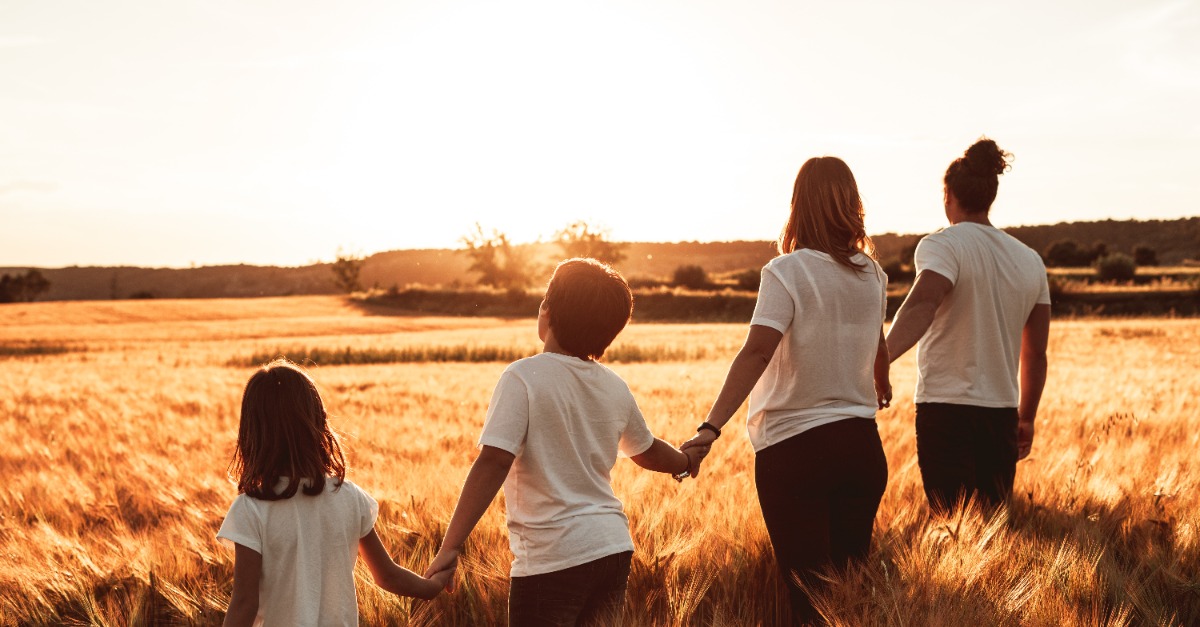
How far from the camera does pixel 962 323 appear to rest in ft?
12.0

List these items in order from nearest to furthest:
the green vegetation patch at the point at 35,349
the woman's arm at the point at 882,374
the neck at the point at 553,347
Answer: the neck at the point at 553,347 → the woman's arm at the point at 882,374 → the green vegetation patch at the point at 35,349

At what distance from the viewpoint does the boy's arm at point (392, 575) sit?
2.44m

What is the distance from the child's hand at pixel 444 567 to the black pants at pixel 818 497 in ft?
3.30

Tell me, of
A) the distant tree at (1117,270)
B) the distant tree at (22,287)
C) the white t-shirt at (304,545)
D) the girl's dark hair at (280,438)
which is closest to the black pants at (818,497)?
the white t-shirt at (304,545)

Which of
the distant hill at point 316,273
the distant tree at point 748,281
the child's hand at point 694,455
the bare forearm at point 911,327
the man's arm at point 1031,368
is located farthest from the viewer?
the distant hill at point 316,273

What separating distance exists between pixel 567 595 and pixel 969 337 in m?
2.11

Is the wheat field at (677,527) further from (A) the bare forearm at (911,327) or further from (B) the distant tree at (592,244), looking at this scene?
(B) the distant tree at (592,244)

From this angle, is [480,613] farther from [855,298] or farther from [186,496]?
[186,496]

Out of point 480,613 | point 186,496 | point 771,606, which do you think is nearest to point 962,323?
point 771,606

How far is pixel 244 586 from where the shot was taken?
2.24 m

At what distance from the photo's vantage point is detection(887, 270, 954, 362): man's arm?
3.53 metres

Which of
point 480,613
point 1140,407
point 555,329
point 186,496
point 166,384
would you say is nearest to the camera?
point 555,329

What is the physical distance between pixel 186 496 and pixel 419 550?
6.42 ft

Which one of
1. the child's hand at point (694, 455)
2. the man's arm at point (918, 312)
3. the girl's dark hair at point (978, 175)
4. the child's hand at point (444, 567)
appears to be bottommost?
the child's hand at point (444, 567)
